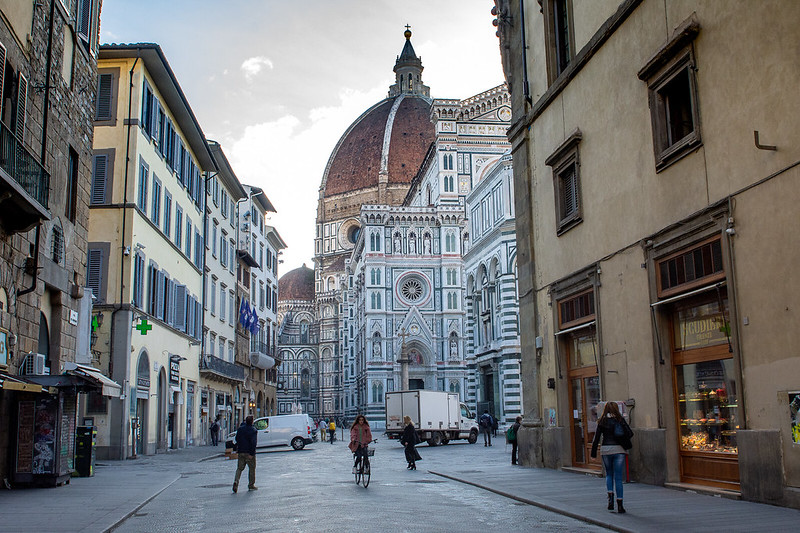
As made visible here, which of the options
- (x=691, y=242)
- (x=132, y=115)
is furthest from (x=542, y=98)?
(x=132, y=115)

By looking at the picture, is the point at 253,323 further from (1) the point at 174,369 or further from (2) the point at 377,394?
(2) the point at 377,394

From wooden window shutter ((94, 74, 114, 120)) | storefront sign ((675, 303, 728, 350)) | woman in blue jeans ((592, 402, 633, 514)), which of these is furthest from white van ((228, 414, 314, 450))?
woman in blue jeans ((592, 402, 633, 514))

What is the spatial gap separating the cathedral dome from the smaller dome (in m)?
16.2

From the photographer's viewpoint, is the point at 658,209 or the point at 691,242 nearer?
the point at 691,242

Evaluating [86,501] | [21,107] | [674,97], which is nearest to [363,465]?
[86,501]

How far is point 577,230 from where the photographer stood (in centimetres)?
1827

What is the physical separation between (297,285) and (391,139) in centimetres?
3165

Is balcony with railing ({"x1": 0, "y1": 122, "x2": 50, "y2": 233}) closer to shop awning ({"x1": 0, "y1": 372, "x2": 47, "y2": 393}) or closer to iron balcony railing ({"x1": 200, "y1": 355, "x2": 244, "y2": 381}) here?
shop awning ({"x1": 0, "y1": 372, "x2": 47, "y2": 393})

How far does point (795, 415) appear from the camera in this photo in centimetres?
1104

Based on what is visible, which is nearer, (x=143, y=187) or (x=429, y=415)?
(x=143, y=187)

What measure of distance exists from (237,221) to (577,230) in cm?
3600

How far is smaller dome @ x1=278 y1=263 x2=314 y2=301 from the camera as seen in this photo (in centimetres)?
14675

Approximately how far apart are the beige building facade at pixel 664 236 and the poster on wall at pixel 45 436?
10.9 m

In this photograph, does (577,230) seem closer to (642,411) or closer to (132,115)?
(642,411)
